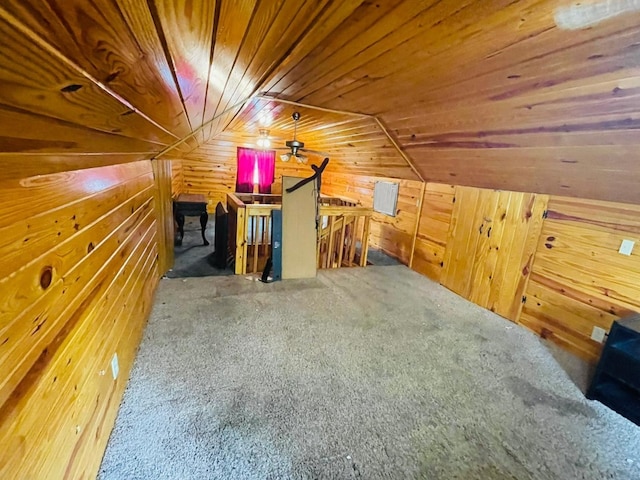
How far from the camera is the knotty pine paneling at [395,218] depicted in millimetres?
4414

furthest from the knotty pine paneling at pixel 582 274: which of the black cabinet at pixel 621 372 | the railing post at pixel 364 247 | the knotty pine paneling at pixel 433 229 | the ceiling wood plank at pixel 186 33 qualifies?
the ceiling wood plank at pixel 186 33

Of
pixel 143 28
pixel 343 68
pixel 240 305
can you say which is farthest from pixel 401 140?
pixel 143 28

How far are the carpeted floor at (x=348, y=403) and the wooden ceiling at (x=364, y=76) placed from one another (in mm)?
1321

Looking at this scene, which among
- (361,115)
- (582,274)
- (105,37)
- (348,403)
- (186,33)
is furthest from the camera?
(361,115)

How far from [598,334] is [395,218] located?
2812mm

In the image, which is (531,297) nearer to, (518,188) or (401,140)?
(518,188)

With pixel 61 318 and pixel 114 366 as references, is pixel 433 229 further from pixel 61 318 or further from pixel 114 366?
pixel 61 318

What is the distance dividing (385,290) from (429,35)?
8.35 ft

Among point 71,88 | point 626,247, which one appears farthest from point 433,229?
point 71,88

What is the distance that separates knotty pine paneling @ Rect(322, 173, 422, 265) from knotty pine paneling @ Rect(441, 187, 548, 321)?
781 millimetres

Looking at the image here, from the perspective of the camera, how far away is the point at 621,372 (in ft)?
6.15

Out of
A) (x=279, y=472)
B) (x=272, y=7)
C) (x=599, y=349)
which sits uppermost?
(x=272, y=7)

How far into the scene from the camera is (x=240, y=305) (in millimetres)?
2896

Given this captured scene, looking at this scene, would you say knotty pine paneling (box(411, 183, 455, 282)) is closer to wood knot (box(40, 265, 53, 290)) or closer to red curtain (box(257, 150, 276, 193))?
wood knot (box(40, 265, 53, 290))
